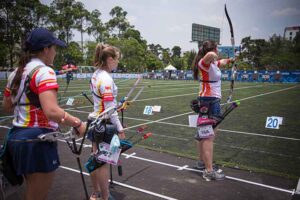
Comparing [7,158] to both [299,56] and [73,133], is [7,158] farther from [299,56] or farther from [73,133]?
[299,56]

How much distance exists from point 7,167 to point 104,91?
131 cm

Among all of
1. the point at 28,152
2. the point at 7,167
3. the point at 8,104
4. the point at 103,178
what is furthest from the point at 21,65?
the point at 103,178

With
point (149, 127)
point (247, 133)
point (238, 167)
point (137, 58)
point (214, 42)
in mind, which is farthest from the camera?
point (137, 58)

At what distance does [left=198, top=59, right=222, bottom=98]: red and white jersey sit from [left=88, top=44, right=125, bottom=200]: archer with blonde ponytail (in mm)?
1652

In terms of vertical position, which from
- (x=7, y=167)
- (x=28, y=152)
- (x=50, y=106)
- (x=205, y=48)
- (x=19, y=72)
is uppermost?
(x=205, y=48)

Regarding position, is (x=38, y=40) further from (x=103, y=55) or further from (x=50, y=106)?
(x=103, y=55)

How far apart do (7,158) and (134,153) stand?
373cm

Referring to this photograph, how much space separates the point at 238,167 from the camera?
5.26m

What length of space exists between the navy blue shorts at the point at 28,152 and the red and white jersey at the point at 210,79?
2938 millimetres

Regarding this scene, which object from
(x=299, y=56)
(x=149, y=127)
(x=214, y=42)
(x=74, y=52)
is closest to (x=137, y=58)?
(x=74, y=52)

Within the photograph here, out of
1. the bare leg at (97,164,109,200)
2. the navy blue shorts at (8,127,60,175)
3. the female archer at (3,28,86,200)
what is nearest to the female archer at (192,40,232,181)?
the bare leg at (97,164,109,200)

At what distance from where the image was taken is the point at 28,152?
91.5 inches

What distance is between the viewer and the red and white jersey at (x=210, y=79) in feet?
15.0

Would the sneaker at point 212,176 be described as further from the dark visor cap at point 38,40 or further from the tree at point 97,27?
the tree at point 97,27
